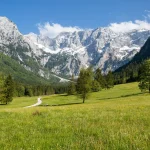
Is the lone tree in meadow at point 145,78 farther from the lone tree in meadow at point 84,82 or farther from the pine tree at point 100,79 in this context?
the pine tree at point 100,79

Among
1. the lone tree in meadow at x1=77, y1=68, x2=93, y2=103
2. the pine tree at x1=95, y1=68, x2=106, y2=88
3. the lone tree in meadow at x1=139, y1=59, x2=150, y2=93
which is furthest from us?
the pine tree at x1=95, y1=68, x2=106, y2=88

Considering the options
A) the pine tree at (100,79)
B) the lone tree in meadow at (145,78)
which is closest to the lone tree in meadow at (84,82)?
the lone tree in meadow at (145,78)

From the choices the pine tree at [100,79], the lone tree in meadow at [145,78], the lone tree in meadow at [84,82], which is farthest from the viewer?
the pine tree at [100,79]

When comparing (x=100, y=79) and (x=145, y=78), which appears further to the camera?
(x=100, y=79)

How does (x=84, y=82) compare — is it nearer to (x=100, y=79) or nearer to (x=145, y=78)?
(x=145, y=78)

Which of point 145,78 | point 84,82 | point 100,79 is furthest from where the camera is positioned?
point 100,79

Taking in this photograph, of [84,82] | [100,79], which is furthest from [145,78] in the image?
[100,79]

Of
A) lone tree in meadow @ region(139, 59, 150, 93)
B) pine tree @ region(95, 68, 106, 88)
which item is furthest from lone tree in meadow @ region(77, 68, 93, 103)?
pine tree @ region(95, 68, 106, 88)

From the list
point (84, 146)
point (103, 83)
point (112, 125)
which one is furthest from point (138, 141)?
point (103, 83)

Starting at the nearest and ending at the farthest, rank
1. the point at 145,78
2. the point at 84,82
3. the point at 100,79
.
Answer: the point at 84,82, the point at 145,78, the point at 100,79

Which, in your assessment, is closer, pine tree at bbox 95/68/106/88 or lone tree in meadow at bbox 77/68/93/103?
lone tree in meadow at bbox 77/68/93/103

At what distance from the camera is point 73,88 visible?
16275cm

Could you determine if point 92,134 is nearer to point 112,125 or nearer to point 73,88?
point 112,125

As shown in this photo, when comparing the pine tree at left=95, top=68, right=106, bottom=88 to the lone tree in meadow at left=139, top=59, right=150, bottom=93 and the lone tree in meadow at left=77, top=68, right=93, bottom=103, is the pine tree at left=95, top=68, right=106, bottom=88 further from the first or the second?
the lone tree in meadow at left=77, top=68, right=93, bottom=103
